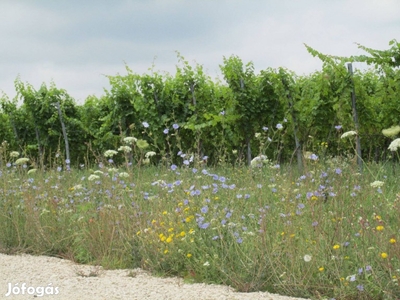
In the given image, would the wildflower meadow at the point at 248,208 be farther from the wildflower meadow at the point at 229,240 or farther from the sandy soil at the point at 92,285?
the sandy soil at the point at 92,285

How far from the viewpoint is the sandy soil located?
4.27m

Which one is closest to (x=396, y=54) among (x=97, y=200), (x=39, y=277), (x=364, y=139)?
(x=364, y=139)

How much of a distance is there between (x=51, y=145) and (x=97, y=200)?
10.3 metres

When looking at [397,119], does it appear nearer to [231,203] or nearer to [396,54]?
[396,54]

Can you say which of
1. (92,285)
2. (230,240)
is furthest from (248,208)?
(92,285)

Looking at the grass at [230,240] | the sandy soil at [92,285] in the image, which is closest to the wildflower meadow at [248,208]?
the grass at [230,240]

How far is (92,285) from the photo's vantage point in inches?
184

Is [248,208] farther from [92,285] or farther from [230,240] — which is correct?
[92,285]

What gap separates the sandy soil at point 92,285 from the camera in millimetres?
4266

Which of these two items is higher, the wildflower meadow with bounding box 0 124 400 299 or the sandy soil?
the wildflower meadow with bounding box 0 124 400 299

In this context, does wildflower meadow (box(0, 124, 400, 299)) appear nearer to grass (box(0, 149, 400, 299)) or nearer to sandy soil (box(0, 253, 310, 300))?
grass (box(0, 149, 400, 299))

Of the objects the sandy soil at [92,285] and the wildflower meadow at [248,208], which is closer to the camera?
the sandy soil at [92,285]

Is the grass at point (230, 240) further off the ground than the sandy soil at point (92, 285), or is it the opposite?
the grass at point (230, 240)

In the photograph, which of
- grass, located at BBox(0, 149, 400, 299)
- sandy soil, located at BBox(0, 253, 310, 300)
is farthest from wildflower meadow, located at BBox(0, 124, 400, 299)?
sandy soil, located at BBox(0, 253, 310, 300)
